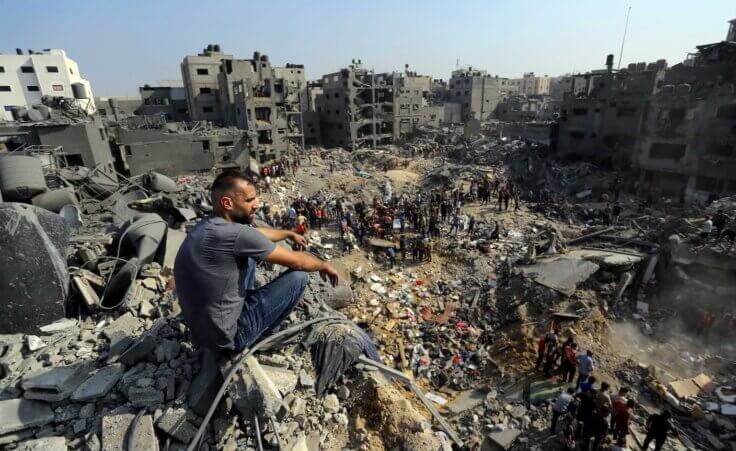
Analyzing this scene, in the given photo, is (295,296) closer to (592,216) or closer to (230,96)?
(592,216)

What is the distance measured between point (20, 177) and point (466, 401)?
15.2m

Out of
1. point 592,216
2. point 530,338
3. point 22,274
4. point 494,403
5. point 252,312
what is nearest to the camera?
point 252,312

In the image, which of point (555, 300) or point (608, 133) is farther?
point (608, 133)

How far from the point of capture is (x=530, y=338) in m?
10.3

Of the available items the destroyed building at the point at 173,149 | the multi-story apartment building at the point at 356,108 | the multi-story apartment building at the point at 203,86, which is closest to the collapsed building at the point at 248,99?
the multi-story apartment building at the point at 203,86

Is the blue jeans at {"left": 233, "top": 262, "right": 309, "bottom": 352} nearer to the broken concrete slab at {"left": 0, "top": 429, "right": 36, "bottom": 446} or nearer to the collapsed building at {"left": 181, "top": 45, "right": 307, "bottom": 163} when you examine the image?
the broken concrete slab at {"left": 0, "top": 429, "right": 36, "bottom": 446}

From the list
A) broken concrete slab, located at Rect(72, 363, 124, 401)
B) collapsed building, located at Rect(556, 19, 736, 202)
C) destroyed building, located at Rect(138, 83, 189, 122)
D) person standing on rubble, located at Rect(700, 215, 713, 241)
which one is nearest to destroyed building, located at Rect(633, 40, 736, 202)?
collapsed building, located at Rect(556, 19, 736, 202)

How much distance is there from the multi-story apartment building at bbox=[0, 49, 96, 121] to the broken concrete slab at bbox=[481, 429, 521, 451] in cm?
4766

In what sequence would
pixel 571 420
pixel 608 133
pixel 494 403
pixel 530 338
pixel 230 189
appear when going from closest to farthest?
pixel 230 189 < pixel 571 420 < pixel 494 403 < pixel 530 338 < pixel 608 133

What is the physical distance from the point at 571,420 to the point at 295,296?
20.5 feet

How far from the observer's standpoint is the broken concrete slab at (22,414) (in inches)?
118

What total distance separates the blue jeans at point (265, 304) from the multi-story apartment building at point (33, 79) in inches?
1854

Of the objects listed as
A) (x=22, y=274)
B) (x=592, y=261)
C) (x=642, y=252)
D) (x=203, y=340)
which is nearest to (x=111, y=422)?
(x=203, y=340)

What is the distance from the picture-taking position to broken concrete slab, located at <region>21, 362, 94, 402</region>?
3.24m
